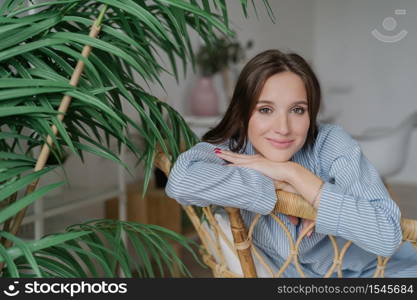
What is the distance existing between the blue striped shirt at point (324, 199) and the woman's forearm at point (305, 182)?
0.6 inches

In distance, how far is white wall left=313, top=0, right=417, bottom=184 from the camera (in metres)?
4.36

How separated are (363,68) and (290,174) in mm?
3849

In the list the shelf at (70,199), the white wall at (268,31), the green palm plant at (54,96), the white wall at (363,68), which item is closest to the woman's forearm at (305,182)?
the green palm plant at (54,96)

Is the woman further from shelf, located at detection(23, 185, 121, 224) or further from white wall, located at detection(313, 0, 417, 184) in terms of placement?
white wall, located at detection(313, 0, 417, 184)

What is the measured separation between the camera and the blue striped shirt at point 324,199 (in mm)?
883

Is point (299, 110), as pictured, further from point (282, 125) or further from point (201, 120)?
point (201, 120)

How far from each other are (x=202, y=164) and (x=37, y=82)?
327mm

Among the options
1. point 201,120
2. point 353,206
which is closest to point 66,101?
point 353,206

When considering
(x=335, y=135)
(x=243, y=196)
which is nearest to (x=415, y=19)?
(x=335, y=135)

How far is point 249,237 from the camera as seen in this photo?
0.98m

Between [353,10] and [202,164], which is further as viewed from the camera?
[353,10]

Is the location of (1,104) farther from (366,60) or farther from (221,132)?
(366,60)

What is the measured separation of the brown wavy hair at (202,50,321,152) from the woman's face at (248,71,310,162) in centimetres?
1

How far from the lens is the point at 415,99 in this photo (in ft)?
14.2
